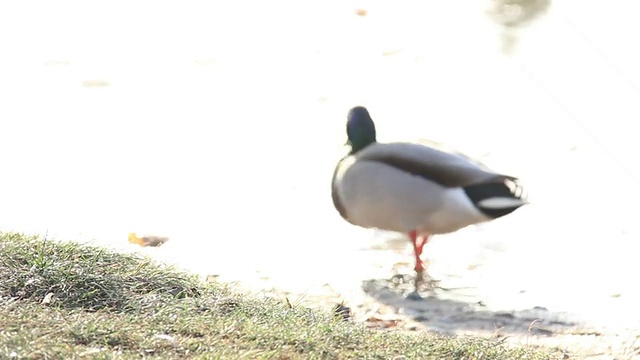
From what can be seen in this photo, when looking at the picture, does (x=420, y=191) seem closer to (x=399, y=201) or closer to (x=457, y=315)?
(x=399, y=201)

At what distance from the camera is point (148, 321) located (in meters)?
4.05

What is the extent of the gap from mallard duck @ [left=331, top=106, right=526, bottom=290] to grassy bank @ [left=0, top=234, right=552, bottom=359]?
1.30m

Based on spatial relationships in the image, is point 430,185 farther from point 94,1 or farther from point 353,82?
point 94,1

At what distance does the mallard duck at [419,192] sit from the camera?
579 centimetres

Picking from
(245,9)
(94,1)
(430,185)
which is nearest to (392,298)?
(430,185)

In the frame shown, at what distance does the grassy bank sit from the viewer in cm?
374

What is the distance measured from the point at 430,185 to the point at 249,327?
2.02 m

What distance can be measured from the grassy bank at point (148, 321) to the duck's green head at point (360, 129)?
5.46 feet

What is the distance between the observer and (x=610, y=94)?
8.42 meters

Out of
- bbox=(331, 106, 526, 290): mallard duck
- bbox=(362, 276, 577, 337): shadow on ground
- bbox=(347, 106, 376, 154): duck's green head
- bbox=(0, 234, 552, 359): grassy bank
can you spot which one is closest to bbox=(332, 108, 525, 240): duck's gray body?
bbox=(331, 106, 526, 290): mallard duck

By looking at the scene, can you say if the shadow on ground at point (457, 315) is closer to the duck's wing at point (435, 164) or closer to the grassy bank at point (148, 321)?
the duck's wing at point (435, 164)

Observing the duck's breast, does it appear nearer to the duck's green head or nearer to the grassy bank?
the duck's green head

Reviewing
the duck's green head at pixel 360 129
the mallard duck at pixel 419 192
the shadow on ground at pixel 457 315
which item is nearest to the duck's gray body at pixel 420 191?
the mallard duck at pixel 419 192

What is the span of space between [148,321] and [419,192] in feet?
7.13
